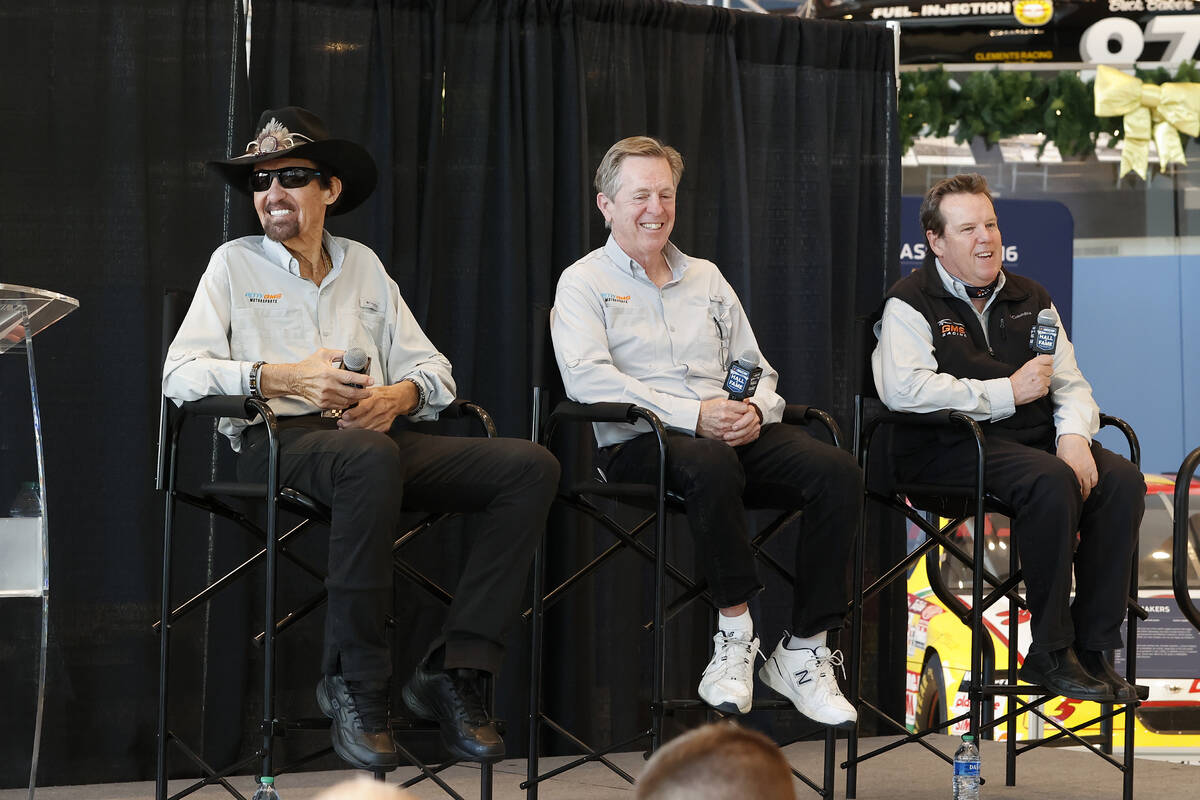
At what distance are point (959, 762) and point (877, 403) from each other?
0.92m

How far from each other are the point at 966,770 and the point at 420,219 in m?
1.94

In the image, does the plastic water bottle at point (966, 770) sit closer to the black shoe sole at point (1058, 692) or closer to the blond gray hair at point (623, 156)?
the black shoe sole at point (1058, 692)

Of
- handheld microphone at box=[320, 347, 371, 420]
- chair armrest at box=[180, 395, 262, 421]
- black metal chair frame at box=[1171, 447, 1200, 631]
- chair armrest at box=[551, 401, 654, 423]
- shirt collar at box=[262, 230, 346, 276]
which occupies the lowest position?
black metal chair frame at box=[1171, 447, 1200, 631]

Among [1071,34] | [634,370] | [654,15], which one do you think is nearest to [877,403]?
[634,370]

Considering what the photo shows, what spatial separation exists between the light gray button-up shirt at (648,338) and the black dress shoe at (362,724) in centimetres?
84

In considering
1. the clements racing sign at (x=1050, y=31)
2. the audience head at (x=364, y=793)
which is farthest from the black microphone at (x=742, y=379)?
the clements racing sign at (x=1050, y=31)

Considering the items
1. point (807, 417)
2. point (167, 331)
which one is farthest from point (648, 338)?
point (167, 331)

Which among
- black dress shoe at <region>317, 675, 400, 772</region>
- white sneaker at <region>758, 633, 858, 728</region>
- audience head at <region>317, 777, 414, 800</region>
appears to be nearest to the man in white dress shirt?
white sneaker at <region>758, 633, 858, 728</region>

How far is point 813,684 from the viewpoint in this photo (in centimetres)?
285

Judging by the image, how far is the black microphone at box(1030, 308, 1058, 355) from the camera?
3.10m

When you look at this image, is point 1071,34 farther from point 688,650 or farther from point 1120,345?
point 688,650

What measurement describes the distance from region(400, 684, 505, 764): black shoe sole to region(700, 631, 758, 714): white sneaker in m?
→ 0.48

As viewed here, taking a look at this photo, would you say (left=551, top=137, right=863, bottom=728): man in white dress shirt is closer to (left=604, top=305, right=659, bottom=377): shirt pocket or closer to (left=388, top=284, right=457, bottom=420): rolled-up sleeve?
(left=604, top=305, right=659, bottom=377): shirt pocket

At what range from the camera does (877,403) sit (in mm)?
3418
